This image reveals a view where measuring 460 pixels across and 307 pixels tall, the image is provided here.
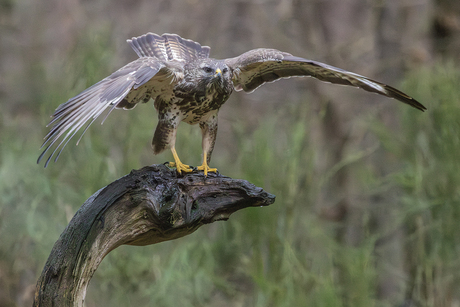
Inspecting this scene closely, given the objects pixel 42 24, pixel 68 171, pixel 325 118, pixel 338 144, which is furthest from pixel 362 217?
pixel 42 24

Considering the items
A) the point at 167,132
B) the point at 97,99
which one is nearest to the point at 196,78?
the point at 167,132

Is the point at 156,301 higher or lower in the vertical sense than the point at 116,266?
lower

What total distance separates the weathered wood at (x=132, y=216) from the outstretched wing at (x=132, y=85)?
32 cm

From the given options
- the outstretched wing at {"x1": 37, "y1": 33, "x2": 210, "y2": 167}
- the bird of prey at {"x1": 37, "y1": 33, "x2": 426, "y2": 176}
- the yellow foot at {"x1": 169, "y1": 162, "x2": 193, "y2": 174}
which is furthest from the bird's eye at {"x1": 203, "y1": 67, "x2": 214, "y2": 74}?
the yellow foot at {"x1": 169, "y1": 162, "x2": 193, "y2": 174}

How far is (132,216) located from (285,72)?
117cm

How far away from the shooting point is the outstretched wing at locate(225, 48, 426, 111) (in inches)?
76.7

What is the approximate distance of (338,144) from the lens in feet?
18.6

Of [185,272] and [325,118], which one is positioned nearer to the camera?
[185,272]

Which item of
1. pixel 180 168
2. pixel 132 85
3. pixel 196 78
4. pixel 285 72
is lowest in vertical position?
pixel 180 168

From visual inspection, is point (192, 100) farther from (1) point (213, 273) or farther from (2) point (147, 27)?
(2) point (147, 27)

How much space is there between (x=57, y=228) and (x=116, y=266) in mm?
677

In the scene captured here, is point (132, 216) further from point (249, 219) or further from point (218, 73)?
point (249, 219)

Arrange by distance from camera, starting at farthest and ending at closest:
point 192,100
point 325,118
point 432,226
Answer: point 325,118
point 432,226
point 192,100

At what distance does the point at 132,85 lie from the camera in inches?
62.9
